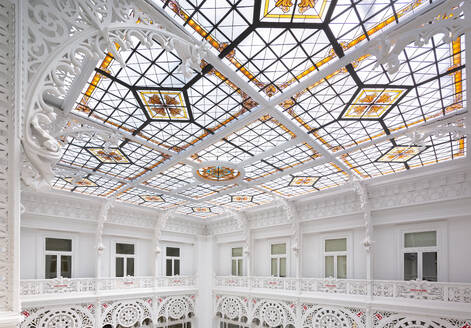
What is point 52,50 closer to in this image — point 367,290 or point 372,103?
point 372,103

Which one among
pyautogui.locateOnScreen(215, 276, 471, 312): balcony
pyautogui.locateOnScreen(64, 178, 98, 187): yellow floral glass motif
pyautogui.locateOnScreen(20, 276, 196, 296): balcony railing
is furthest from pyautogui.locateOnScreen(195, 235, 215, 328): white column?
pyautogui.locateOnScreen(64, 178, 98, 187): yellow floral glass motif

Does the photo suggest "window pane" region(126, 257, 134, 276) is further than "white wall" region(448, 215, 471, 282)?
Yes

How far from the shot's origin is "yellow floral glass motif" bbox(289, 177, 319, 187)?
1277 centimetres

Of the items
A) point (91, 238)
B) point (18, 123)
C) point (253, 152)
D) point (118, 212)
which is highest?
point (253, 152)

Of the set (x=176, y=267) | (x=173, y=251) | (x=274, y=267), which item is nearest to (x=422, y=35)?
(x=274, y=267)

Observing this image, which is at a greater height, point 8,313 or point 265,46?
point 265,46

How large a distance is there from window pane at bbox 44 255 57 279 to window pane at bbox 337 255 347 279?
12.5 meters

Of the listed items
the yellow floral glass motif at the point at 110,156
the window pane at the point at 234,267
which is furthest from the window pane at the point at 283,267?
the yellow floral glass motif at the point at 110,156

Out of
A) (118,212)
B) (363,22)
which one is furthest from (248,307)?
(363,22)

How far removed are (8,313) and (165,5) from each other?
15.1ft

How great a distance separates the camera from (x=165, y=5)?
5.16m

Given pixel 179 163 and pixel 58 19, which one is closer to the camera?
pixel 58 19

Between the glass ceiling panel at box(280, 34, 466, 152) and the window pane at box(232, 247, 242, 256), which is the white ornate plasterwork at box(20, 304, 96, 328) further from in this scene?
the glass ceiling panel at box(280, 34, 466, 152)

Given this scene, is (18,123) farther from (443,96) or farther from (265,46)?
(443,96)
